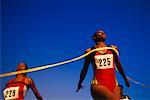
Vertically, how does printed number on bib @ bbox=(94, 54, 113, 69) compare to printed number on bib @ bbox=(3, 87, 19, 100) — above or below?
above

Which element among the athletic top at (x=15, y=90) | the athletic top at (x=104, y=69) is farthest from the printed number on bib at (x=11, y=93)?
the athletic top at (x=104, y=69)

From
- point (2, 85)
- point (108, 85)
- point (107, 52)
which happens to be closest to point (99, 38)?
point (107, 52)

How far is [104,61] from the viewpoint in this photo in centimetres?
351

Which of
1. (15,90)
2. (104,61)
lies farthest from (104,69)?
(15,90)

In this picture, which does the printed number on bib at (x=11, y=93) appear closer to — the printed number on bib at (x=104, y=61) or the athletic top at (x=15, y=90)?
the athletic top at (x=15, y=90)

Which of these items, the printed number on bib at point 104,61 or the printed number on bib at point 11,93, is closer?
the printed number on bib at point 104,61

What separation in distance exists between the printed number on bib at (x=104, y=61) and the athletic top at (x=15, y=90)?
40.8 inches

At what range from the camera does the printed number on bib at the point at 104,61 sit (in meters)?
3.51

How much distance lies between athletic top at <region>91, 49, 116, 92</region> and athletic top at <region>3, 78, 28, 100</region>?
986mm

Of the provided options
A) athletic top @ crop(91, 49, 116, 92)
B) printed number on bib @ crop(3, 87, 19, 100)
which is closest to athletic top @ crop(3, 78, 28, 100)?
printed number on bib @ crop(3, 87, 19, 100)

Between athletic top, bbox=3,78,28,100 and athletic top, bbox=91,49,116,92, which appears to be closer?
athletic top, bbox=91,49,116,92

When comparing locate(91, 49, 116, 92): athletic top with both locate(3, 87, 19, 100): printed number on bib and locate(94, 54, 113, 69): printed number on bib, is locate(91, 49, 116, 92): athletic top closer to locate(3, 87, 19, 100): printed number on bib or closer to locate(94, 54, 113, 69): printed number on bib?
locate(94, 54, 113, 69): printed number on bib

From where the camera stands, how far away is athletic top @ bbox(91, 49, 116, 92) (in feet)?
11.3

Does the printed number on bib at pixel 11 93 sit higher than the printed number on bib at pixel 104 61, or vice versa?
the printed number on bib at pixel 104 61
